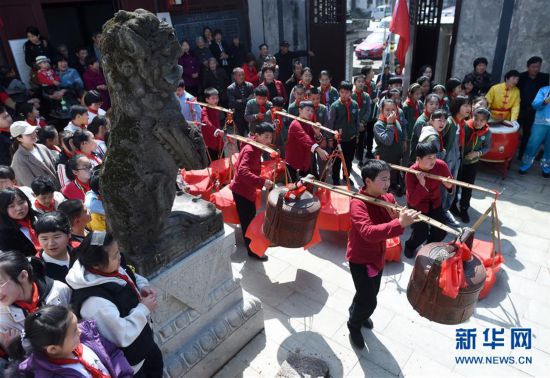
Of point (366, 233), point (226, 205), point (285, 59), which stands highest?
point (285, 59)

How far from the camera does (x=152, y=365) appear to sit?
2.88m

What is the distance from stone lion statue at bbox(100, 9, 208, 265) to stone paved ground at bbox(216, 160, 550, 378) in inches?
67.0

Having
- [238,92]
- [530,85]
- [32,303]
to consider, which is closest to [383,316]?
[32,303]

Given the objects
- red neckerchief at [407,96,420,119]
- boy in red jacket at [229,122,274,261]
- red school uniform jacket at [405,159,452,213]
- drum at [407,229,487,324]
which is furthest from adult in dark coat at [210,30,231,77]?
drum at [407,229,487,324]

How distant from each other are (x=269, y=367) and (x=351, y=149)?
4.24 meters

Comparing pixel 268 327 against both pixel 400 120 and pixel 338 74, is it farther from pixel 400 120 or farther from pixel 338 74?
pixel 338 74

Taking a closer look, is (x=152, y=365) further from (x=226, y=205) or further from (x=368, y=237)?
(x=226, y=205)

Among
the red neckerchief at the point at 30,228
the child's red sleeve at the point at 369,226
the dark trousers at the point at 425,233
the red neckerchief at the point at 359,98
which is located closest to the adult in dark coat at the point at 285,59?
the red neckerchief at the point at 359,98

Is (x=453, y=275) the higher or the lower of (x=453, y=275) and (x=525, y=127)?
the higher

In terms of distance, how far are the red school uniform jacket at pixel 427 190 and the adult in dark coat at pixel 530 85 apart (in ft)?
13.4

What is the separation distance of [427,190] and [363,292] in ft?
5.39

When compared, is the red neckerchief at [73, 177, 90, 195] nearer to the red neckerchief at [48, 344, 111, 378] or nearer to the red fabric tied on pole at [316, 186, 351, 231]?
the red neckerchief at [48, 344, 111, 378]

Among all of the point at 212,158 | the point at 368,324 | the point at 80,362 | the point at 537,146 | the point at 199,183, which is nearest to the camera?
the point at 80,362

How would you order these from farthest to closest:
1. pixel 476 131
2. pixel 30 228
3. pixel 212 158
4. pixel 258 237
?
pixel 212 158 → pixel 476 131 → pixel 258 237 → pixel 30 228
